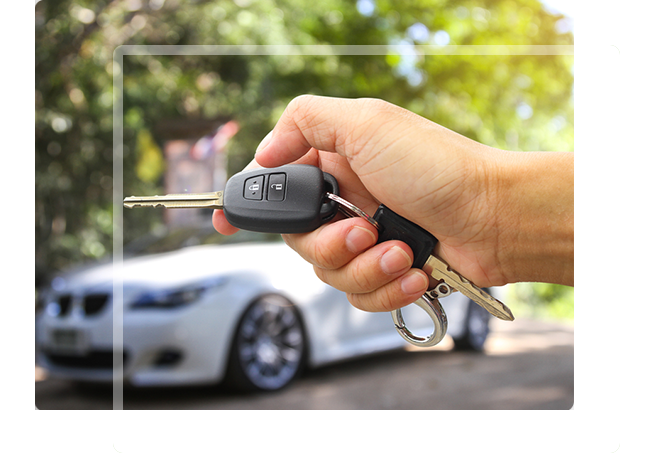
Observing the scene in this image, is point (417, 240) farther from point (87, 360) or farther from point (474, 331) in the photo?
point (474, 331)

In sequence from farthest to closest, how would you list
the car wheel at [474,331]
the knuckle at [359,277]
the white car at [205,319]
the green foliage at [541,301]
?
1. the green foliage at [541,301]
2. the car wheel at [474,331]
3. the white car at [205,319]
4. the knuckle at [359,277]

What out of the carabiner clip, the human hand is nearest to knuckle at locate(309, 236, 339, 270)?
the human hand

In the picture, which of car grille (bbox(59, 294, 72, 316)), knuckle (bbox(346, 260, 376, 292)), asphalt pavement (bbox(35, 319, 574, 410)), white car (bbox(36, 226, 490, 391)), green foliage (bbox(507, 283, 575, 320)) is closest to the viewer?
knuckle (bbox(346, 260, 376, 292))

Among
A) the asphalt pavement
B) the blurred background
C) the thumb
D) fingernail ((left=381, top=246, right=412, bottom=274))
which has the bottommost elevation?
the asphalt pavement

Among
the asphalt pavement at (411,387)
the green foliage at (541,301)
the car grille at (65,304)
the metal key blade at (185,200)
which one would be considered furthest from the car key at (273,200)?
the green foliage at (541,301)

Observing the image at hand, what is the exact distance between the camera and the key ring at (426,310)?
1.91 feet

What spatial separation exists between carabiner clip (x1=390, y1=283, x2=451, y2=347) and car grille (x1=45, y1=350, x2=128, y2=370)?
127cm

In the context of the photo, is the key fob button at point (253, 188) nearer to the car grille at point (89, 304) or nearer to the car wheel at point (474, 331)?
the car grille at point (89, 304)

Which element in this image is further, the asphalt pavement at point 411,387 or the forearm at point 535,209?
the asphalt pavement at point 411,387

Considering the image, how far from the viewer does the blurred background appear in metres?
1.65

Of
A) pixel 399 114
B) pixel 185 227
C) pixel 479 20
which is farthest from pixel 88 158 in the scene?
pixel 399 114

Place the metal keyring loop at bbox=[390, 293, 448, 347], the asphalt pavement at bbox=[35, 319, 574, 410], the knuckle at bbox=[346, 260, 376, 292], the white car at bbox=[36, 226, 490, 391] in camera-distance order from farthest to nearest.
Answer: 1. the asphalt pavement at bbox=[35, 319, 574, 410]
2. the white car at bbox=[36, 226, 490, 391]
3. the knuckle at bbox=[346, 260, 376, 292]
4. the metal keyring loop at bbox=[390, 293, 448, 347]

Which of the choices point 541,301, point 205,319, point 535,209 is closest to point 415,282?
point 535,209

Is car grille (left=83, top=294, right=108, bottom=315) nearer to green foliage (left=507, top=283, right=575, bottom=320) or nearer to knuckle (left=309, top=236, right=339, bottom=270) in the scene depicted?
knuckle (left=309, top=236, right=339, bottom=270)
